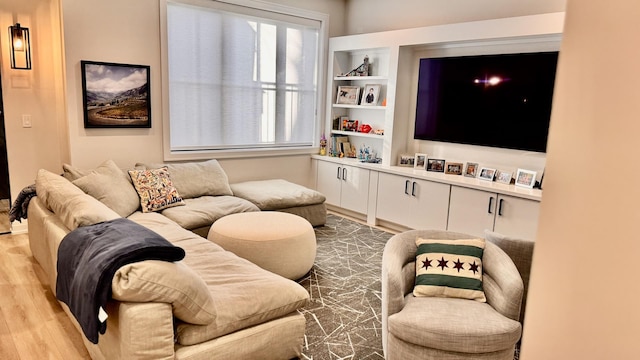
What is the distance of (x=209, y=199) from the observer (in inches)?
176

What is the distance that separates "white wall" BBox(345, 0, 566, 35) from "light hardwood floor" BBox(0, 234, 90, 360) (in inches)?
179

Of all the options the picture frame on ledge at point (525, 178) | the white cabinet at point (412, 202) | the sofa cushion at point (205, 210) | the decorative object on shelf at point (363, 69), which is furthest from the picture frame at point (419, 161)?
the sofa cushion at point (205, 210)

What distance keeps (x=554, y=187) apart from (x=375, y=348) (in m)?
2.44

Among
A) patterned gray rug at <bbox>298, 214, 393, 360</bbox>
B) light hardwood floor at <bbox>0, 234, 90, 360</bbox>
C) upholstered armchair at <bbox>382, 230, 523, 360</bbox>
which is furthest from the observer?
patterned gray rug at <bbox>298, 214, 393, 360</bbox>

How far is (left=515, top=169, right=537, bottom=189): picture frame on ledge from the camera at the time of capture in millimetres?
4152

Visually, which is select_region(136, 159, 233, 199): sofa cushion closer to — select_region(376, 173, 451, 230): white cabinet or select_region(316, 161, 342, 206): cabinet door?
select_region(316, 161, 342, 206): cabinet door

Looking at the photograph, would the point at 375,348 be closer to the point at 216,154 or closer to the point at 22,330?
the point at 22,330

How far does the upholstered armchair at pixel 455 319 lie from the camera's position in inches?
84.1

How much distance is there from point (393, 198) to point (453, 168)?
2.44 ft

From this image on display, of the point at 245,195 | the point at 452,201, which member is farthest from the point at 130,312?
the point at 452,201

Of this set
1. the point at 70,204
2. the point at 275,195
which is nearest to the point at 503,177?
the point at 275,195

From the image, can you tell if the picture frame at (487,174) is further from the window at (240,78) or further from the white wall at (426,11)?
the window at (240,78)

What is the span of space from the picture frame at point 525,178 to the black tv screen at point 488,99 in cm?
23

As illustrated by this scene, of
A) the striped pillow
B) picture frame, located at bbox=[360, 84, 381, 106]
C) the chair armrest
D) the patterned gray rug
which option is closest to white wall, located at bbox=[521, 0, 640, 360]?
the chair armrest
